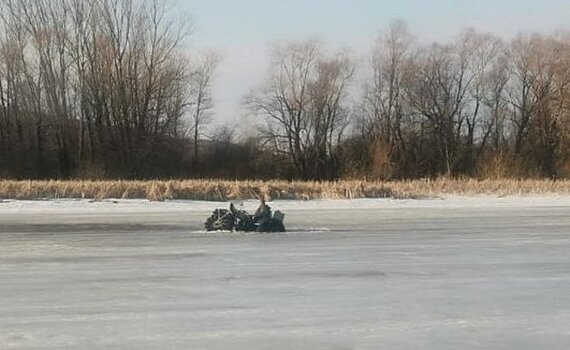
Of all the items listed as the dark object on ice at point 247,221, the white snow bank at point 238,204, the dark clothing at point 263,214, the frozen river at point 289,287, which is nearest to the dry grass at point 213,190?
the white snow bank at point 238,204

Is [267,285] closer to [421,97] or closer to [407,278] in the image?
[407,278]

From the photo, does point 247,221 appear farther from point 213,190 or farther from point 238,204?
point 213,190

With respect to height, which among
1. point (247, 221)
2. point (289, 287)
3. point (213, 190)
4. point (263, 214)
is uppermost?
point (213, 190)

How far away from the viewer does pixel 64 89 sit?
4425 centimetres

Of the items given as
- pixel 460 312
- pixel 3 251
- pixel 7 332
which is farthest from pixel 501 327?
pixel 3 251

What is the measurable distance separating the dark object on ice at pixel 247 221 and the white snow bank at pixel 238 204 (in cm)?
679

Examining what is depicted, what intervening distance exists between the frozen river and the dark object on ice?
1.45 ft

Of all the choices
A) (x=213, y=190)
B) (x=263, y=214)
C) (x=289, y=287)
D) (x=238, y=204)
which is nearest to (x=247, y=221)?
(x=263, y=214)

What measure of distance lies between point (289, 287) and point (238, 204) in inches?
633

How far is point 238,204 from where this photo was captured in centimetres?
2491

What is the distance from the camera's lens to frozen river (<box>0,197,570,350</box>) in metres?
6.53

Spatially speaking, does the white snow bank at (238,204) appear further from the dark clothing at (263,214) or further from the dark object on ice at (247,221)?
the dark clothing at (263,214)

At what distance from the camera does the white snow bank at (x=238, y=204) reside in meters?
22.7

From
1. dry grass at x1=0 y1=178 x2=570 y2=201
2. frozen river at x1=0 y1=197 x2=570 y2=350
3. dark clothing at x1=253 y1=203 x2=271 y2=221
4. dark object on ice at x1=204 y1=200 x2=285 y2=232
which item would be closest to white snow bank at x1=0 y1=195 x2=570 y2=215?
dry grass at x1=0 y1=178 x2=570 y2=201
